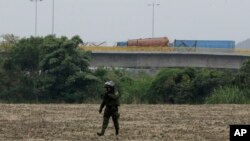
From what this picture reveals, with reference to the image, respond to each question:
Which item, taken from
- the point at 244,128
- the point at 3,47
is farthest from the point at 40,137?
the point at 3,47

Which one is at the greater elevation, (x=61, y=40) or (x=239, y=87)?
(x=61, y=40)

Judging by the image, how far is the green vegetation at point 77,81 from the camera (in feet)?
157

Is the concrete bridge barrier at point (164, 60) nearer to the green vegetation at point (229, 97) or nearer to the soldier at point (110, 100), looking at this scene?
the green vegetation at point (229, 97)

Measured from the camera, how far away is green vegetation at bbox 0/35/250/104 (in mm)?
47969

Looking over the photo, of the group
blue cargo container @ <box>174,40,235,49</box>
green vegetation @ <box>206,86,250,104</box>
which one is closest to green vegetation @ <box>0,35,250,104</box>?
green vegetation @ <box>206,86,250,104</box>

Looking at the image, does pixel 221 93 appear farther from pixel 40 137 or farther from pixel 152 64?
pixel 40 137

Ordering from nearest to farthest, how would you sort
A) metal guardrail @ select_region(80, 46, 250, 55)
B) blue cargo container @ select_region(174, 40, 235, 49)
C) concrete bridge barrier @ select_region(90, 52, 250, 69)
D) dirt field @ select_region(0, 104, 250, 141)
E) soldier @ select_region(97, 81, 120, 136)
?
soldier @ select_region(97, 81, 120, 136), dirt field @ select_region(0, 104, 250, 141), concrete bridge barrier @ select_region(90, 52, 250, 69), metal guardrail @ select_region(80, 46, 250, 55), blue cargo container @ select_region(174, 40, 235, 49)

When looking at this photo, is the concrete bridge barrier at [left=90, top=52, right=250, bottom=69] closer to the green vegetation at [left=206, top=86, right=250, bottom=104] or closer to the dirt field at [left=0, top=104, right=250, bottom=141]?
the green vegetation at [left=206, top=86, right=250, bottom=104]

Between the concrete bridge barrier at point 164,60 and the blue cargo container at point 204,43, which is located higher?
the blue cargo container at point 204,43

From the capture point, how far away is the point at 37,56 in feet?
170

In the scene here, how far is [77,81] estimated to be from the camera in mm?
48531

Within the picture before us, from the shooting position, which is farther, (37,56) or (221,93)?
(37,56)

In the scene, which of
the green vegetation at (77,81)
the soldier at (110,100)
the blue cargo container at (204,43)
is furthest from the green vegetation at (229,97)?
the blue cargo container at (204,43)

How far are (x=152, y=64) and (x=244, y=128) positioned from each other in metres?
57.7
